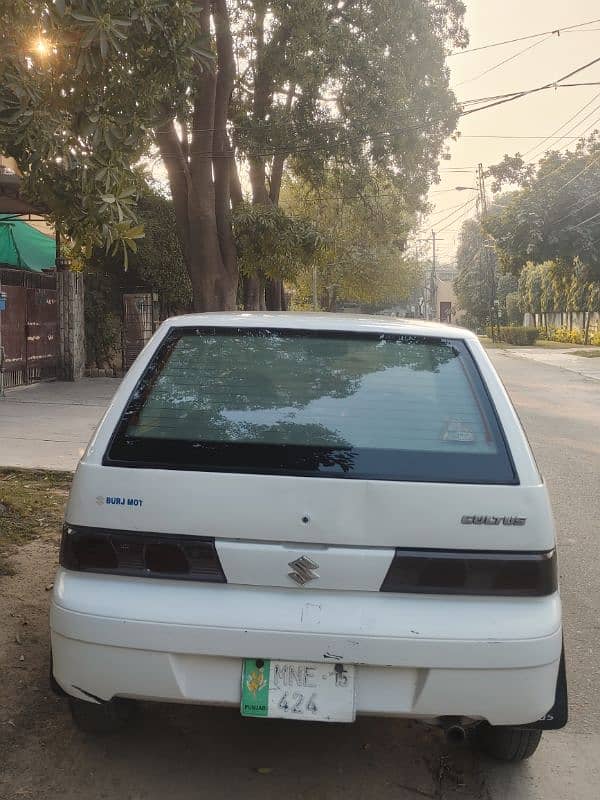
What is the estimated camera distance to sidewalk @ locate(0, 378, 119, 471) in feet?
29.9

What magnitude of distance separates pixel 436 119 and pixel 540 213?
15.3 meters

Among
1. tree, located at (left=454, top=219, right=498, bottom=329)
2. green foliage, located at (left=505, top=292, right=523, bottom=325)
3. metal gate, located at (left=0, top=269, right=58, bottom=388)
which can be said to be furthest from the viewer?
green foliage, located at (left=505, top=292, right=523, bottom=325)

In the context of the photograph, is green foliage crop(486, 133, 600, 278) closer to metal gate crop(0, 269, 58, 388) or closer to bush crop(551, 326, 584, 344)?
bush crop(551, 326, 584, 344)

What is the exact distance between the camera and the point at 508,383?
→ 20578 millimetres

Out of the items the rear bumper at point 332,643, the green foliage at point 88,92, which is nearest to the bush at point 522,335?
the green foliage at point 88,92

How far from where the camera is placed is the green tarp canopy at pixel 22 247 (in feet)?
54.7

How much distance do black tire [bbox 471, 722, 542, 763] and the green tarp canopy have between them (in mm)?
14713

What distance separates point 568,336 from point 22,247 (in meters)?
36.2

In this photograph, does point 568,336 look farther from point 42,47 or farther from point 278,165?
point 42,47

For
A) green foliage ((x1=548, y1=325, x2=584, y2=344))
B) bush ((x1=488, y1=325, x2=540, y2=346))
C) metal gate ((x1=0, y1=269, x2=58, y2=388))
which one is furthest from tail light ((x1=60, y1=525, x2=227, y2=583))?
bush ((x1=488, y1=325, x2=540, y2=346))

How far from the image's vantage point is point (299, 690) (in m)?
2.69

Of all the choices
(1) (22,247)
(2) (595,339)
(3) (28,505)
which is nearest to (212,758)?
(3) (28,505)

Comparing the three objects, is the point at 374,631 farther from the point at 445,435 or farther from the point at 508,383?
the point at 508,383

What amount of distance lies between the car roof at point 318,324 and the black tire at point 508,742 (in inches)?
55.4
